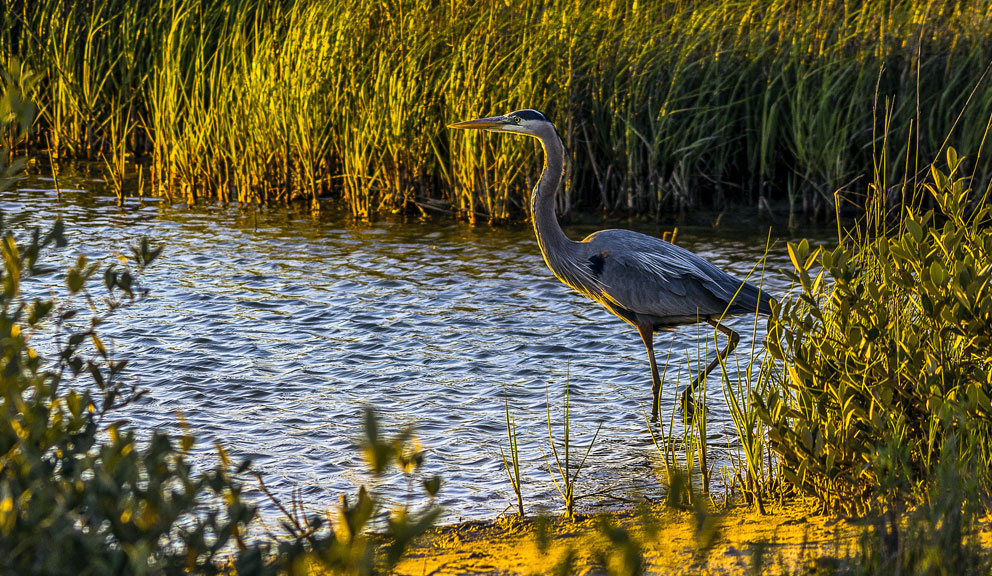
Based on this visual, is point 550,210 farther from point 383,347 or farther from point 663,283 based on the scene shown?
point 383,347

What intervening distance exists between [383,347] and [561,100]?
3688 mm

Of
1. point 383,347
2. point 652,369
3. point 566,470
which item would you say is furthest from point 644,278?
point 566,470

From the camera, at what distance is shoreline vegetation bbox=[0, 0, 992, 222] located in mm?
9172

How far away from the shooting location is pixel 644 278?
5969mm

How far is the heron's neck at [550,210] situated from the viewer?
6227 mm

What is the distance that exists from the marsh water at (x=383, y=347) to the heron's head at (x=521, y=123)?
4.07ft

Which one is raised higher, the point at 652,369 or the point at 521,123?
the point at 521,123

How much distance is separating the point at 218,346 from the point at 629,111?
4496mm

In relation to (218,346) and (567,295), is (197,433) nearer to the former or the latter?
(218,346)

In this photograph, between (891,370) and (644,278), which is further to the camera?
(644,278)

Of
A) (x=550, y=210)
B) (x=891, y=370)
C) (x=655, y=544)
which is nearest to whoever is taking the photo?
(x=655, y=544)

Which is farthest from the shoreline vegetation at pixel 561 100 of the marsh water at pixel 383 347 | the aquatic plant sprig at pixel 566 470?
the aquatic plant sprig at pixel 566 470

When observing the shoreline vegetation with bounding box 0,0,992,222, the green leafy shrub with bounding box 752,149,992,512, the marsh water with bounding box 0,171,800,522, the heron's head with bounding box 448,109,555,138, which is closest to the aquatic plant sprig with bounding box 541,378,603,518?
the marsh water with bounding box 0,171,800,522

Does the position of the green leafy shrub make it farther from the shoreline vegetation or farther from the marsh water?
the shoreline vegetation
